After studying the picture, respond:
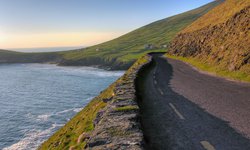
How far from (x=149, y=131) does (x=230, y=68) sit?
21.0m

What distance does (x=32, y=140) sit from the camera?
2675 cm

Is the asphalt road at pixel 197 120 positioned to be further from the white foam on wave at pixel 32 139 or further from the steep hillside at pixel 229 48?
the white foam on wave at pixel 32 139

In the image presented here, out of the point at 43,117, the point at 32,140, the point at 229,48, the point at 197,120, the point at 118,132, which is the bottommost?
the point at 32,140

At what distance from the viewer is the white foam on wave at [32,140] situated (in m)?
25.0

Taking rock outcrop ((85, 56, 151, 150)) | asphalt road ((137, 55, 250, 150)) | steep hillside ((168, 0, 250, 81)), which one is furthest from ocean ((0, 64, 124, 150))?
steep hillside ((168, 0, 250, 81))

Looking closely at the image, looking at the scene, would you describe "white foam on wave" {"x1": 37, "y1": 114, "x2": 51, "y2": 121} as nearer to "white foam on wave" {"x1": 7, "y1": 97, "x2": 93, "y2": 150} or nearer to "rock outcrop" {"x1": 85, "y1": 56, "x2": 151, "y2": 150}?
"white foam on wave" {"x1": 7, "y1": 97, "x2": 93, "y2": 150}

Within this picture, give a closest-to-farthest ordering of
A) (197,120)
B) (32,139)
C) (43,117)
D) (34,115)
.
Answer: (197,120), (32,139), (43,117), (34,115)

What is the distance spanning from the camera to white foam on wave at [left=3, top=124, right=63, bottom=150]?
25031 millimetres

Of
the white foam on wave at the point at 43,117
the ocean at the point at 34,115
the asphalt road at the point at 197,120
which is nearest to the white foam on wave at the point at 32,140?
the ocean at the point at 34,115

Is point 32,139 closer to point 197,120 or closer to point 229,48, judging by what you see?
point 197,120

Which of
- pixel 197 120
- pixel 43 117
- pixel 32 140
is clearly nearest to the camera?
pixel 197 120

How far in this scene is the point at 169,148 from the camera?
23.4ft

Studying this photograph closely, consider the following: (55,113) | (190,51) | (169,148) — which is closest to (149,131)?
(169,148)

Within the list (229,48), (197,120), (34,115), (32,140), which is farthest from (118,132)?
(34,115)
